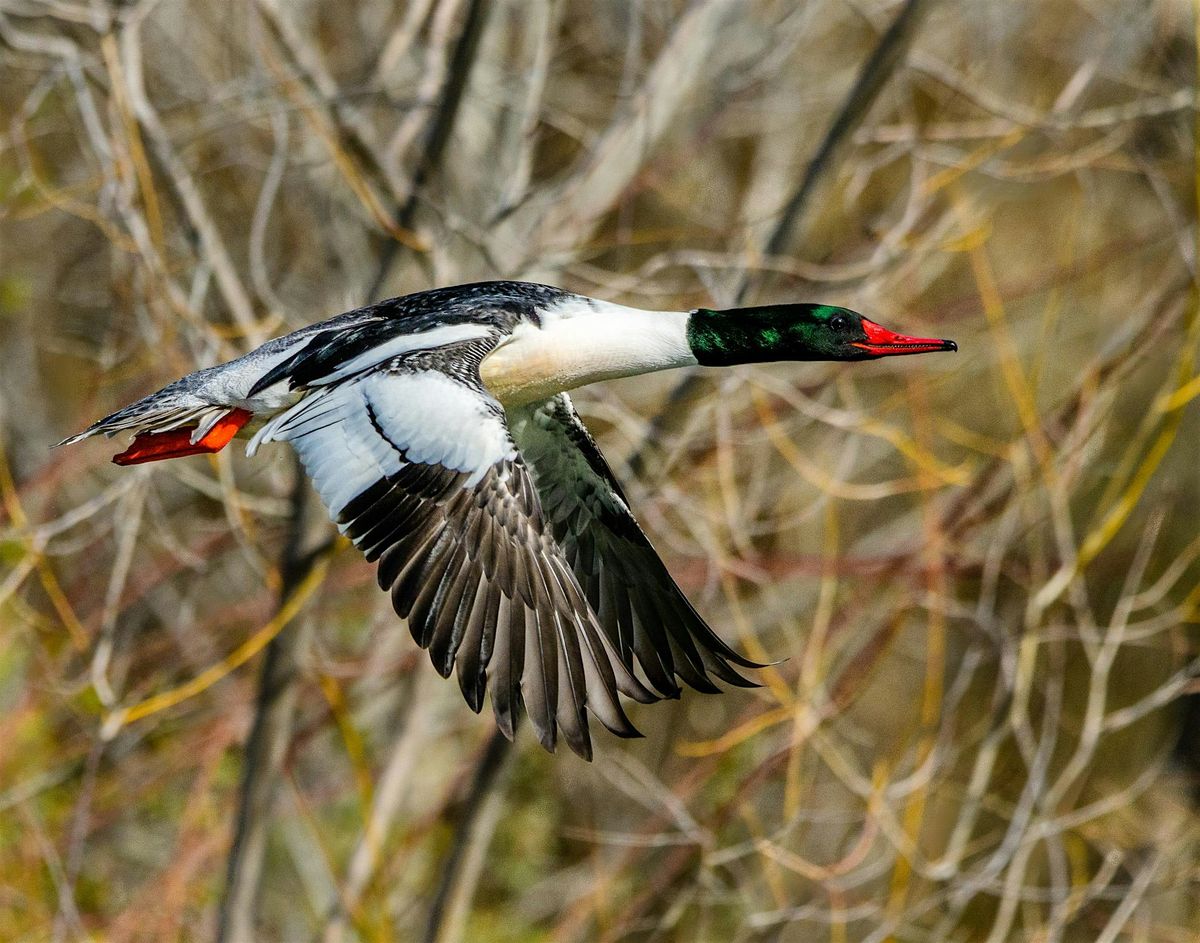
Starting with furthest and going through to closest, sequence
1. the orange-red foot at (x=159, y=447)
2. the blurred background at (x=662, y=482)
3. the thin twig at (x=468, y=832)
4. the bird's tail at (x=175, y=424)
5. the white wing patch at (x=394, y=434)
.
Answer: the thin twig at (x=468, y=832) < the blurred background at (x=662, y=482) < the orange-red foot at (x=159, y=447) < the bird's tail at (x=175, y=424) < the white wing patch at (x=394, y=434)

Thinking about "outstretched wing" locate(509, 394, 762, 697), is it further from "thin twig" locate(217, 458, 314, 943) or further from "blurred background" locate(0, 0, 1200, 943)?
"thin twig" locate(217, 458, 314, 943)

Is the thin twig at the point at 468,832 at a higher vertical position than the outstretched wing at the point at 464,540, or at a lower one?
lower

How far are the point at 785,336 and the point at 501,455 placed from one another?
1373 millimetres

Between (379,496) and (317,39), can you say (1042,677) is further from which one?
(379,496)

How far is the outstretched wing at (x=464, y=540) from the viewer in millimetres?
4461

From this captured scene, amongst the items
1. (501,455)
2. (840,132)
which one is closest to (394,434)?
(501,455)

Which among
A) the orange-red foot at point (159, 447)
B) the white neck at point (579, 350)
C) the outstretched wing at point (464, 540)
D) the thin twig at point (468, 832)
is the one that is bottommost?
the thin twig at point (468, 832)

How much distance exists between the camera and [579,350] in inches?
212

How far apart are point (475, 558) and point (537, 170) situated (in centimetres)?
703

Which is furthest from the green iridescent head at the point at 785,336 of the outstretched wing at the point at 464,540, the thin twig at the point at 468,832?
the thin twig at the point at 468,832

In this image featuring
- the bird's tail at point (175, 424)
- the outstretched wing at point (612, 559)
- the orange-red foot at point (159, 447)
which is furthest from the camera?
the orange-red foot at point (159, 447)

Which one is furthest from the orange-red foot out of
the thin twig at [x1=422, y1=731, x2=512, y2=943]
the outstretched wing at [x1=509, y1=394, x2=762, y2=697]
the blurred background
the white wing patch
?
the thin twig at [x1=422, y1=731, x2=512, y2=943]

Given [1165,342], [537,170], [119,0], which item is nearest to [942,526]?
[1165,342]

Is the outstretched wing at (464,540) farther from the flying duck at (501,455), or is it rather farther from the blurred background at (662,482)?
the blurred background at (662,482)
